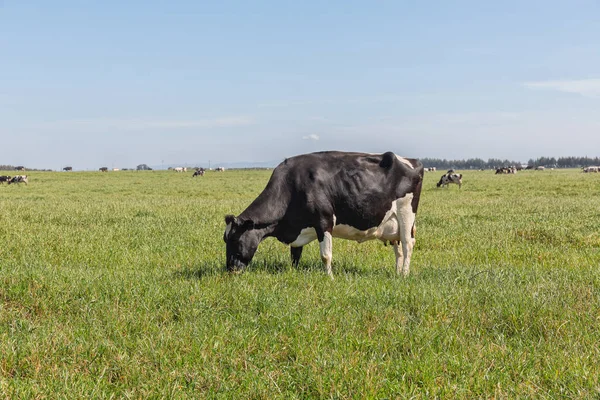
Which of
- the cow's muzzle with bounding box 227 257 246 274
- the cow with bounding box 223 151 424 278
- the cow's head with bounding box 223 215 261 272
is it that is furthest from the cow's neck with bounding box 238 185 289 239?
the cow's muzzle with bounding box 227 257 246 274

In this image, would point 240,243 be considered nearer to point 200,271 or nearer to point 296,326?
point 200,271

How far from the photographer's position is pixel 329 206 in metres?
8.42

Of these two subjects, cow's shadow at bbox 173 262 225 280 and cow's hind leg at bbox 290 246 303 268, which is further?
cow's hind leg at bbox 290 246 303 268

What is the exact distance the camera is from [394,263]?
988cm

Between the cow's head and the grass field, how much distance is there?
260mm

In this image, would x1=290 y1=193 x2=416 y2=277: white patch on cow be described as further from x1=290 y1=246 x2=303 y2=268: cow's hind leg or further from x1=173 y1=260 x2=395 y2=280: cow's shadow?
x1=173 y1=260 x2=395 y2=280: cow's shadow

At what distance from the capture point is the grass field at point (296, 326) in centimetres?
431

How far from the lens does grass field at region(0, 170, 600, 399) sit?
14.1ft

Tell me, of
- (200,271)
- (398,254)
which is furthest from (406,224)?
(200,271)

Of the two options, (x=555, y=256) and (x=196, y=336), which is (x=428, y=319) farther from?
(x=555, y=256)

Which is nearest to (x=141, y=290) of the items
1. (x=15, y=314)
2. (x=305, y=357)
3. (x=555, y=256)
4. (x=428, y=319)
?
(x=15, y=314)

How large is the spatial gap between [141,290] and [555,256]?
7.97m

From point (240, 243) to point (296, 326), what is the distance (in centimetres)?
307

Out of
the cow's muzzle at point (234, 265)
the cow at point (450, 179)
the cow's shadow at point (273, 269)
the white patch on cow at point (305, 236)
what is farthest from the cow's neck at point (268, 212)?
the cow at point (450, 179)
